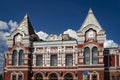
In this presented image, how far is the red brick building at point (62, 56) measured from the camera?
5194 centimetres

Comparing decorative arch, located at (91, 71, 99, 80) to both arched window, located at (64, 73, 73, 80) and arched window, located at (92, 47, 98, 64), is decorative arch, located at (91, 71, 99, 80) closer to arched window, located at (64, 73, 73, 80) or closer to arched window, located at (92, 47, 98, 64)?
arched window, located at (92, 47, 98, 64)

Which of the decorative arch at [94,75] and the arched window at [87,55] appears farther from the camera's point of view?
the arched window at [87,55]

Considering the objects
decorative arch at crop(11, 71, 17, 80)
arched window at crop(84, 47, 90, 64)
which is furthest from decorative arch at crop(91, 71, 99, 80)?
decorative arch at crop(11, 71, 17, 80)

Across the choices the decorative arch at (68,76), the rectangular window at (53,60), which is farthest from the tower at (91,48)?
the rectangular window at (53,60)

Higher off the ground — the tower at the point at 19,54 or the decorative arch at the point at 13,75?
the tower at the point at 19,54

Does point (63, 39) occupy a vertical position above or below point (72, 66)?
above

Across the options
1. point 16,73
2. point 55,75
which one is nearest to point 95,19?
point 55,75

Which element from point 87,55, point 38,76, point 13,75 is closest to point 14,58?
point 13,75

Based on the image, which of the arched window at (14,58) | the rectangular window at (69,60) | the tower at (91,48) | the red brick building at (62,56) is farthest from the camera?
the arched window at (14,58)

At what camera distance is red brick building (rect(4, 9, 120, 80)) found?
5194cm

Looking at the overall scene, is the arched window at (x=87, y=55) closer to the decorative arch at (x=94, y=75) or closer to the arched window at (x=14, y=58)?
the decorative arch at (x=94, y=75)

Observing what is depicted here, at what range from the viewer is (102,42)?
51.7m

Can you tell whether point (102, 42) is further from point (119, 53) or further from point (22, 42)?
point (22, 42)

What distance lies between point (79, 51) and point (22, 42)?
12.0m
